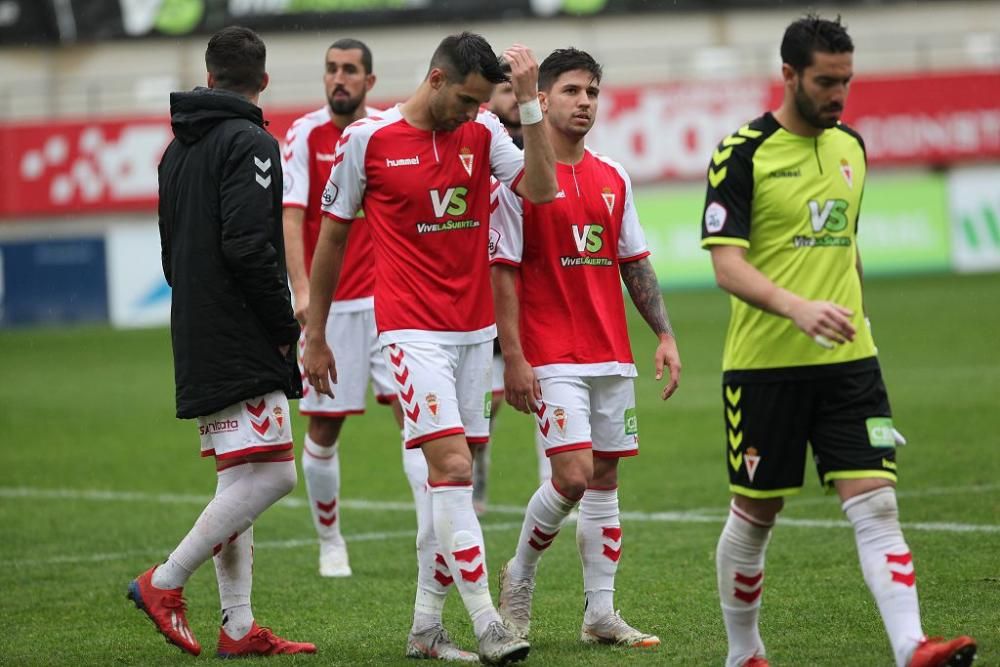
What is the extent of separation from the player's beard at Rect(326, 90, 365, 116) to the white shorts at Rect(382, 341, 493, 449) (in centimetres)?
261

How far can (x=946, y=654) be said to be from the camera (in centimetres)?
502

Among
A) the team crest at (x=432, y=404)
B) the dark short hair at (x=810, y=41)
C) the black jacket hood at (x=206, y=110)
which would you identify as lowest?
the team crest at (x=432, y=404)

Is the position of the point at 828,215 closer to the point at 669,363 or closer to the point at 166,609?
the point at 669,363

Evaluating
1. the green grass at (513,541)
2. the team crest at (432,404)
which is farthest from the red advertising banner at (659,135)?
the team crest at (432,404)

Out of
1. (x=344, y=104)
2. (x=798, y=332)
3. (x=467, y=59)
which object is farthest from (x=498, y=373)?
(x=798, y=332)

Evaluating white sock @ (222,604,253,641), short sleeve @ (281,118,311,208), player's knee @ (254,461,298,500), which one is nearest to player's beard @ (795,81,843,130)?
player's knee @ (254,461,298,500)

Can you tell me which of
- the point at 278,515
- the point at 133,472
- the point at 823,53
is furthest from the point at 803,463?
the point at 133,472

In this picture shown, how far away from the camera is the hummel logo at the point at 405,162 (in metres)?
6.34

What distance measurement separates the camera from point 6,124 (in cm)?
3166

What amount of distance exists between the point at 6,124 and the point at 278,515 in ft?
74.7

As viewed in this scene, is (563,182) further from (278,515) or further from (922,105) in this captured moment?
(922,105)

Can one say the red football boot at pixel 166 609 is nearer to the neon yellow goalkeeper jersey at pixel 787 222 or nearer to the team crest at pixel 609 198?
the team crest at pixel 609 198

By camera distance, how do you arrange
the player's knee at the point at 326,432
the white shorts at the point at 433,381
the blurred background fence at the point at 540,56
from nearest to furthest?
1. the white shorts at the point at 433,381
2. the player's knee at the point at 326,432
3. the blurred background fence at the point at 540,56

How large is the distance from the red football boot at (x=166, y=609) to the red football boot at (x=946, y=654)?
294cm
